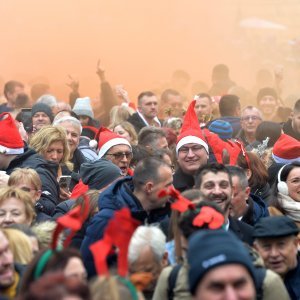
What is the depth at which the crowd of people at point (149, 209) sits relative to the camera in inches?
183

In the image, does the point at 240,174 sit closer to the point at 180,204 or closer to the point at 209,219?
the point at 180,204

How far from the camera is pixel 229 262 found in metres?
4.52

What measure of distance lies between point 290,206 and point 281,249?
1.43m

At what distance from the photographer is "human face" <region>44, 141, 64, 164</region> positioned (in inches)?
374

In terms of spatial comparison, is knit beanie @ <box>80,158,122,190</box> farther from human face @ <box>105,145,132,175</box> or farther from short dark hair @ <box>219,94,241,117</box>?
short dark hair @ <box>219,94,241,117</box>

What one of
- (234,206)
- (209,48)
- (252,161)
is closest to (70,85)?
(209,48)

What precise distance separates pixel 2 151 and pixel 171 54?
8.27 meters

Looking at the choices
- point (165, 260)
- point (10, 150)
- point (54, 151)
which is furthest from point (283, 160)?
point (165, 260)

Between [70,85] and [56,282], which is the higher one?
[56,282]

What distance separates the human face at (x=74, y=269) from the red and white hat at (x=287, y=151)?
4627 millimetres

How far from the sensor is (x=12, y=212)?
7105mm

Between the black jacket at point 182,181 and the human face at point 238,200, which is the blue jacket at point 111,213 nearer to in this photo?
the human face at point 238,200

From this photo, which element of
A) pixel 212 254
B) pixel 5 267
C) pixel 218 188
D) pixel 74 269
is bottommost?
pixel 218 188

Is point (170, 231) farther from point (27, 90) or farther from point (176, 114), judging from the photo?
point (27, 90)
